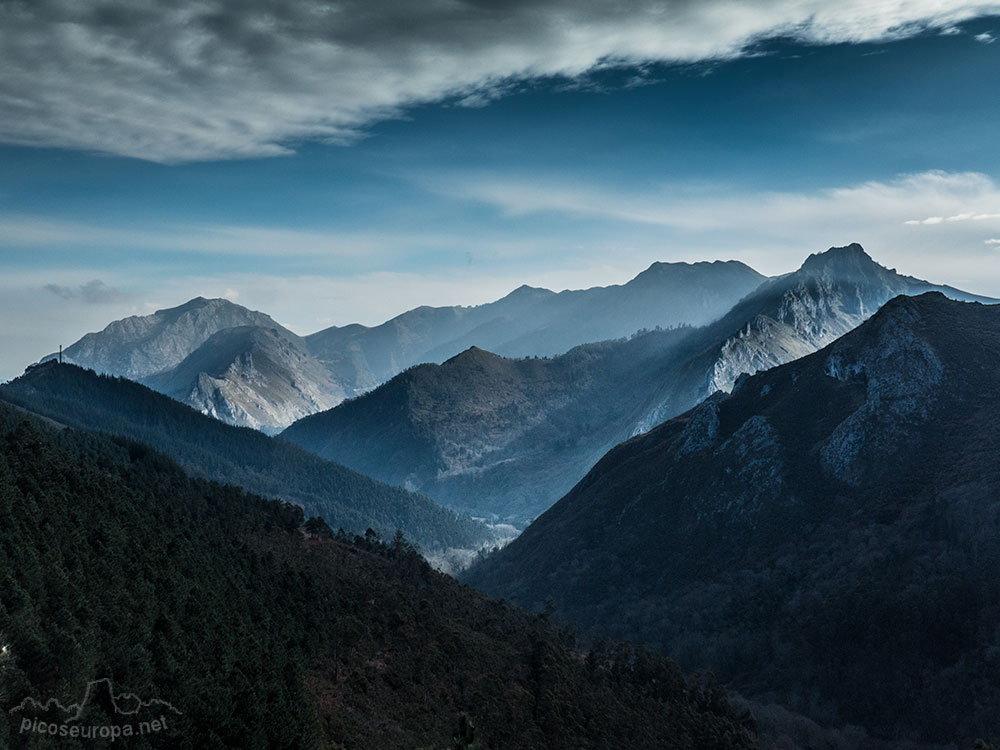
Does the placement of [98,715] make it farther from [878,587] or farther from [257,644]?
[878,587]

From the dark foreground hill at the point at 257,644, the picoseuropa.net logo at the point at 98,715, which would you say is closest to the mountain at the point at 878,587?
the dark foreground hill at the point at 257,644

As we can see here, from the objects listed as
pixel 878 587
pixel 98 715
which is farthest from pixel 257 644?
pixel 878 587

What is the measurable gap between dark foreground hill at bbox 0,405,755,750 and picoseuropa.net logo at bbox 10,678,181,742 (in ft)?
0.58

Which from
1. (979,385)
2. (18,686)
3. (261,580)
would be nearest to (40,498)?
(261,580)

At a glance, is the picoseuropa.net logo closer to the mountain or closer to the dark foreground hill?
the dark foreground hill

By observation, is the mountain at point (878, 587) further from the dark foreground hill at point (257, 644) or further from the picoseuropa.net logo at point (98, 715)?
the picoseuropa.net logo at point (98, 715)

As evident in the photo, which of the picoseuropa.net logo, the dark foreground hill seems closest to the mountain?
the dark foreground hill

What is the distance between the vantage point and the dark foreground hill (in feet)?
159

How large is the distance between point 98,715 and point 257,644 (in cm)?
2491

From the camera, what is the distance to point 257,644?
222ft

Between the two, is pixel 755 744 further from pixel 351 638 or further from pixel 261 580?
pixel 261 580

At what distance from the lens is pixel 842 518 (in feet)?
584

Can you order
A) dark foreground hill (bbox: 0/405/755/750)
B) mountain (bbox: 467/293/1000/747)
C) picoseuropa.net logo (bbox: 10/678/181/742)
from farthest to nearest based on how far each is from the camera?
mountain (bbox: 467/293/1000/747)
dark foreground hill (bbox: 0/405/755/750)
picoseuropa.net logo (bbox: 10/678/181/742)

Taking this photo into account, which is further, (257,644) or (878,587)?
(878,587)
